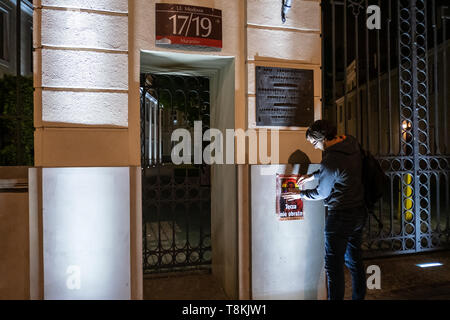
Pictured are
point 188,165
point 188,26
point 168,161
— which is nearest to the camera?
point 188,26

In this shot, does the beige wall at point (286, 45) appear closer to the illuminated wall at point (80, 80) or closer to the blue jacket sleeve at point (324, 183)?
the blue jacket sleeve at point (324, 183)

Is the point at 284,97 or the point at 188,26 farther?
the point at 284,97

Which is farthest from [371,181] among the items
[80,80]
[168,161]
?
[80,80]

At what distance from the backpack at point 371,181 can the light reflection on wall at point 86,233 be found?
7.99ft

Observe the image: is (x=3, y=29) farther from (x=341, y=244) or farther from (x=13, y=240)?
(x=341, y=244)

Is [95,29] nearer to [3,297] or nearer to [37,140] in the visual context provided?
[37,140]

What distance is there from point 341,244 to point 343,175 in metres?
0.69

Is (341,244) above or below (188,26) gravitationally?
below

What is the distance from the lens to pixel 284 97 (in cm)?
374

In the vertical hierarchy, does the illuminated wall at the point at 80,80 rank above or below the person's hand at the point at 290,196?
above

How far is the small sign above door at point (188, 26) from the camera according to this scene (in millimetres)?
3439

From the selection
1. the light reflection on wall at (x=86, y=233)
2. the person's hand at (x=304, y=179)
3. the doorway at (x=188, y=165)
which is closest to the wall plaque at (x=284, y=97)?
the doorway at (x=188, y=165)

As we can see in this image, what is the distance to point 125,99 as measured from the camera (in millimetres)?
3355
